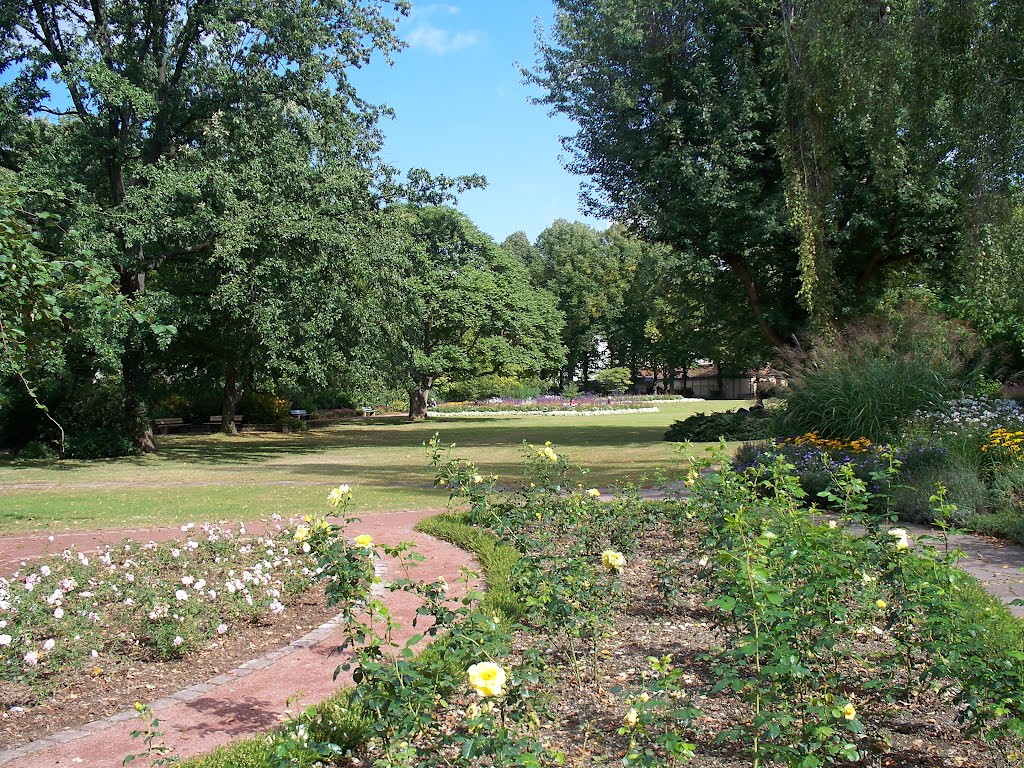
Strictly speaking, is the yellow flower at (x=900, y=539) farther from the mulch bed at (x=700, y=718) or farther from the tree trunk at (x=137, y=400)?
the tree trunk at (x=137, y=400)

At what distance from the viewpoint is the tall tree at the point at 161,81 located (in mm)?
16062

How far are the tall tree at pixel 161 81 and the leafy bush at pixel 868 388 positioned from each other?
11737 mm

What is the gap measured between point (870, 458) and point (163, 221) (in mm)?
13132

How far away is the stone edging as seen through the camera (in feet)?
10.1

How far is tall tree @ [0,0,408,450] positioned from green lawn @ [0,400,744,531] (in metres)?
3.42

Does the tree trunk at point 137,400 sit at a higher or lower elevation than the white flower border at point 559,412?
higher

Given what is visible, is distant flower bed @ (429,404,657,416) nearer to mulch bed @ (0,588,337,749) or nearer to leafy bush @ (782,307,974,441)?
leafy bush @ (782,307,974,441)

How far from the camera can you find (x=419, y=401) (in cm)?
3588

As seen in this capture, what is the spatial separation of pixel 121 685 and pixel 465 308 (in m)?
30.4

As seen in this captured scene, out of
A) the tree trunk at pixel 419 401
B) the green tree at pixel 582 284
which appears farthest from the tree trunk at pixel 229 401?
the green tree at pixel 582 284

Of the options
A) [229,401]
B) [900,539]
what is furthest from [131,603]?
[229,401]

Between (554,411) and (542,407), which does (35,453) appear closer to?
(554,411)

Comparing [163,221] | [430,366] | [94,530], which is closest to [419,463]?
[163,221]

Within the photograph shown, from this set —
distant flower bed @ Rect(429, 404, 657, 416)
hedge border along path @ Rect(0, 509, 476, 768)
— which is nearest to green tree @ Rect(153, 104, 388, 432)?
hedge border along path @ Rect(0, 509, 476, 768)
